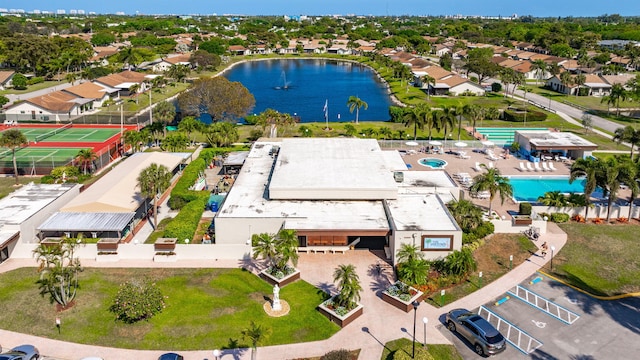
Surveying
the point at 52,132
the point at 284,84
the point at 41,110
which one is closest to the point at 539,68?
the point at 284,84

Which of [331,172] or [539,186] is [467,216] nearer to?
[331,172]

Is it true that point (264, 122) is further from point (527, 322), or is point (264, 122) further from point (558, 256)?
point (527, 322)

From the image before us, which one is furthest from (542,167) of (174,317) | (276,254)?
(174,317)

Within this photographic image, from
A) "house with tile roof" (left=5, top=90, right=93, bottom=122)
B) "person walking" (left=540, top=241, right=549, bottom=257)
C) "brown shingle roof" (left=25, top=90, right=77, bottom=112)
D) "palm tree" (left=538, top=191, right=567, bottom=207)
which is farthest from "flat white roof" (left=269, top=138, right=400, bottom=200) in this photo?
"brown shingle roof" (left=25, top=90, right=77, bottom=112)

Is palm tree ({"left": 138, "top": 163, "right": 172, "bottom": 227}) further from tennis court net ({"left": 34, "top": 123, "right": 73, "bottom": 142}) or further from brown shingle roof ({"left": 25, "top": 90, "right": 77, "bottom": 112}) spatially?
brown shingle roof ({"left": 25, "top": 90, "right": 77, "bottom": 112})

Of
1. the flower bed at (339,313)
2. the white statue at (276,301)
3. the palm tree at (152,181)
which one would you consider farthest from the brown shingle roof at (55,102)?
the flower bed at (339,313)

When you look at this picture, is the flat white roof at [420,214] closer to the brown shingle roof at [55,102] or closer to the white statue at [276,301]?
the white statue at [276,301]
